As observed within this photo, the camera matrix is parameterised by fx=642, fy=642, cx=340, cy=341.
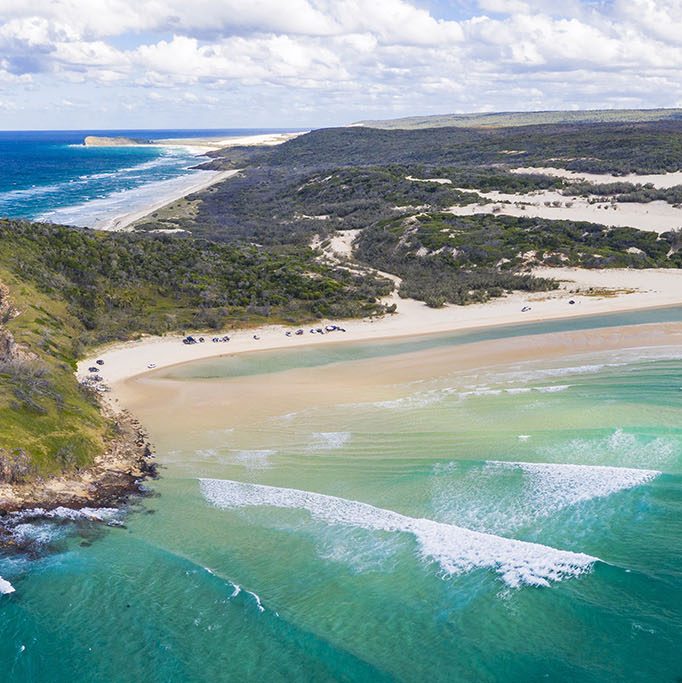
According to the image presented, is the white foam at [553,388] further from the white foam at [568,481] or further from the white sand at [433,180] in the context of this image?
the white sand at [433,180]

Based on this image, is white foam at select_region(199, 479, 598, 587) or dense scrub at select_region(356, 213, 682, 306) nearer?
white foam at select_region(199, 479, 598, 587)

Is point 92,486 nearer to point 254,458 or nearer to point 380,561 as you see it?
point 254,458

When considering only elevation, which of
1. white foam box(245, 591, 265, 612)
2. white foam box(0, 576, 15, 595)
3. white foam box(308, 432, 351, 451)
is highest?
white foam box(308, 432, 351, 451)

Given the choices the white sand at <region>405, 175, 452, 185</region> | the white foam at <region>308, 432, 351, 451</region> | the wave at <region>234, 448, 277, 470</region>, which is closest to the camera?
the wave at <region>234, 448, 277, 470</region>

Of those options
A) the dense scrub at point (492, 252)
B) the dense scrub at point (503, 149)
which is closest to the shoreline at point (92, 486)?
the dense scrub at point (492, 252)

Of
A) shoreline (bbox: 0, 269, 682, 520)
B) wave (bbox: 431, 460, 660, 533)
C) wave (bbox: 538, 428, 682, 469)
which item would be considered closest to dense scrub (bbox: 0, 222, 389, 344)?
shoreline (bbox: 0, 269, 682, 520)

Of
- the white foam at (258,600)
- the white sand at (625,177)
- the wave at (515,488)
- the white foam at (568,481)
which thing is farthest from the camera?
the white sand at (625,177)

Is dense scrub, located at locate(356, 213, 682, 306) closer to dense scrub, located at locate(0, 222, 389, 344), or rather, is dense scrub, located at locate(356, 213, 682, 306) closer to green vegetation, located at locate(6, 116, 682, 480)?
green vegetation, located at locate(6, 116, 682, 480)
